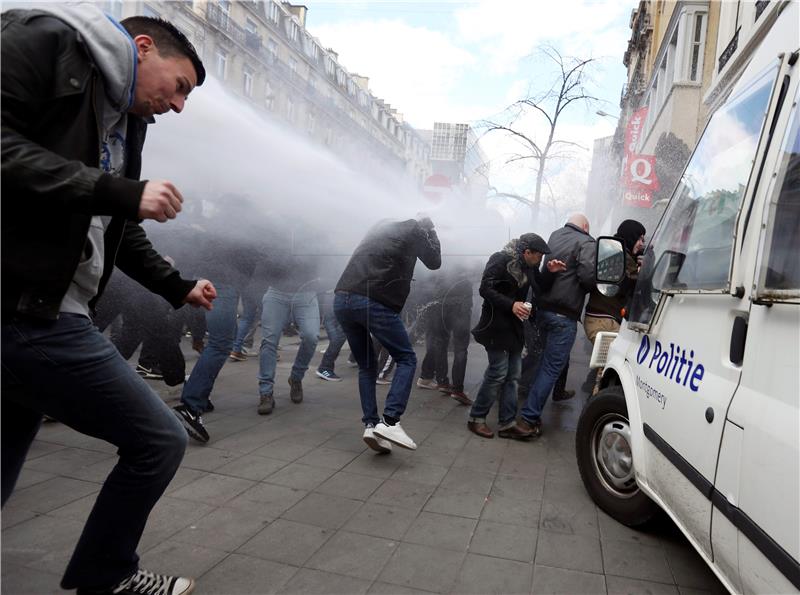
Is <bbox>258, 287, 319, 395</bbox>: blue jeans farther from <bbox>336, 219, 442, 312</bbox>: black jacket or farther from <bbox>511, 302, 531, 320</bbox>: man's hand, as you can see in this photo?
<bbox>511, 302, 531, 320</bbox>: man's hand

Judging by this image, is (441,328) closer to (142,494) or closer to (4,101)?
(142,494)

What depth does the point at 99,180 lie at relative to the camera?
1.45 m

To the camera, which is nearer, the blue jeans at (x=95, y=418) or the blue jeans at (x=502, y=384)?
the blue jeans at (x=95, y=418)

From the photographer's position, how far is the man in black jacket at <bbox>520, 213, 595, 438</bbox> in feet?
15.0

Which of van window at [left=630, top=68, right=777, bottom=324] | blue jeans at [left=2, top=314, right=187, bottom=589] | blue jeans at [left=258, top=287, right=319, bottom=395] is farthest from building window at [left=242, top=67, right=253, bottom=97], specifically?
blue jeans at [left=2, top=314, right=187, bottom=589]

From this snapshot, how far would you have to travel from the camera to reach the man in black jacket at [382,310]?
13.0ft

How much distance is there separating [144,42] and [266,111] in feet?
17.5

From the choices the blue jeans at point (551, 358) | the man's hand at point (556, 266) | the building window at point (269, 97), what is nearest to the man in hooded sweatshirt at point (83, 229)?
the blue jeans at point (551, 358)

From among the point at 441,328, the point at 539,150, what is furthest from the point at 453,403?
the point at 539,150

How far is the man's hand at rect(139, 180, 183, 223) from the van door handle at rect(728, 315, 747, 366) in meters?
1.75

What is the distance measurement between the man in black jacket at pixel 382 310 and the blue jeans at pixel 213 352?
0.94 m

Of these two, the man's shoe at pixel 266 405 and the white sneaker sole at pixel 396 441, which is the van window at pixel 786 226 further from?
the man's shoe at pixel 266 405

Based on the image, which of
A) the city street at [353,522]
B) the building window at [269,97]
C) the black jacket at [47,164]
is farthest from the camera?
the building window at [269,97]

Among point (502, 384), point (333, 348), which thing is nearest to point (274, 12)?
point (333, 348)
